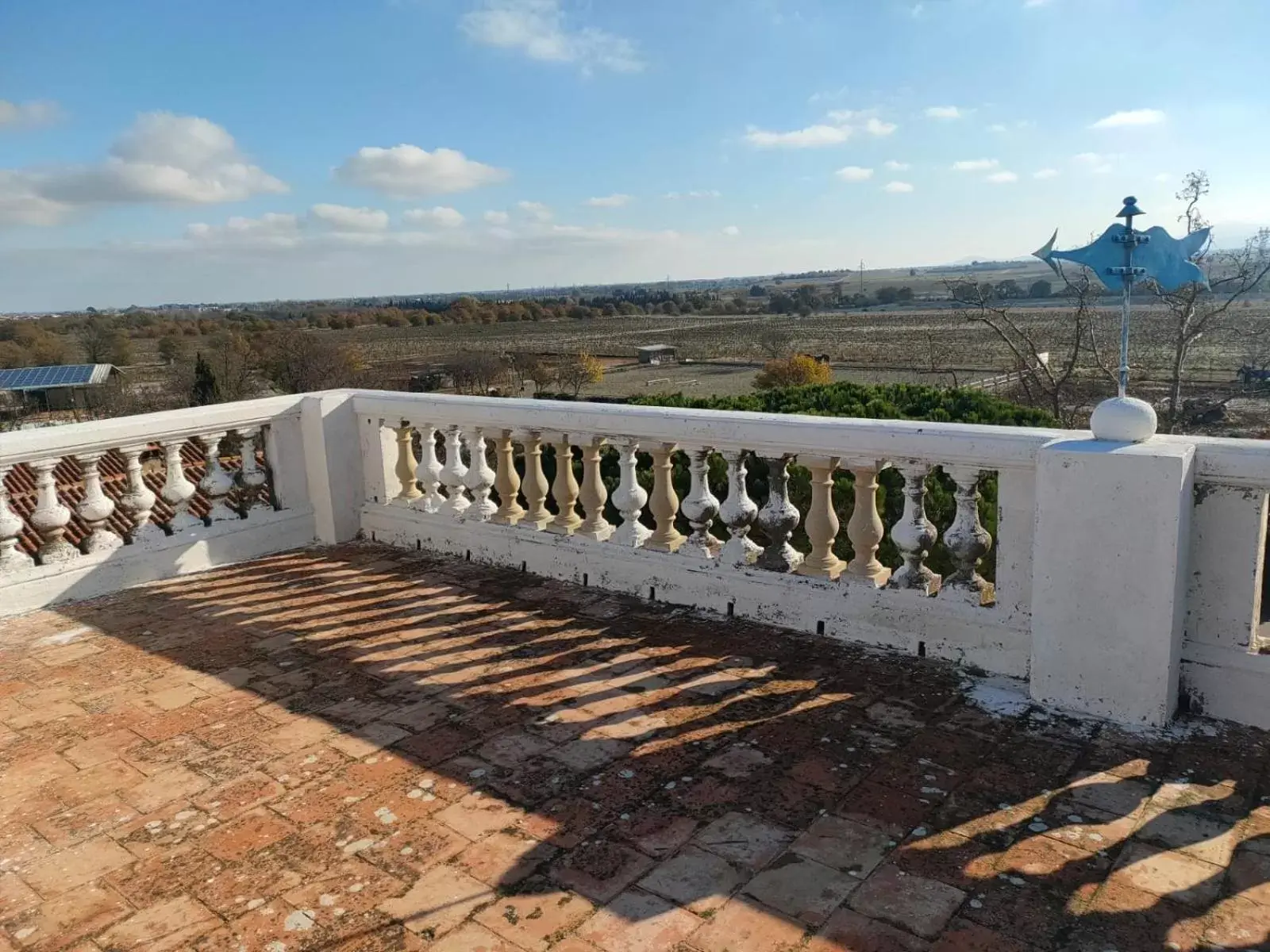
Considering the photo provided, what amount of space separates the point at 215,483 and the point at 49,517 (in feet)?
2.90

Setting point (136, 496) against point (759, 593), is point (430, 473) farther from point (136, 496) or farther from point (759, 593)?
point (759, 593)

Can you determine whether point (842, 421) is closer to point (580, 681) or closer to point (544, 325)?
point (580, 681)

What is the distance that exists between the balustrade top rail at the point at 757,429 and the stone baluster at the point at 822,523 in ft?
Answer: 0.26

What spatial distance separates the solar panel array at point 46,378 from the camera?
43.3 meters

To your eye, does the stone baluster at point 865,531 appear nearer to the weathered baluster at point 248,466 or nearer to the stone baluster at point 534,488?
the stone baluster at point 534,488

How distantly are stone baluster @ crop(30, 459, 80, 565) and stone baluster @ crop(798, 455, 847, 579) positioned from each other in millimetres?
3838

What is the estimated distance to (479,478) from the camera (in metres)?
5.30

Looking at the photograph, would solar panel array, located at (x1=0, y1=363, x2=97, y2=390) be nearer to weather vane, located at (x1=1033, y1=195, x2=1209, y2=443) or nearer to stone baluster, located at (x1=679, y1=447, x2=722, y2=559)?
stone baluster, located at (x1=679, y1=447, x2=722, y2=559)

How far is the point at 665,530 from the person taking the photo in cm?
466

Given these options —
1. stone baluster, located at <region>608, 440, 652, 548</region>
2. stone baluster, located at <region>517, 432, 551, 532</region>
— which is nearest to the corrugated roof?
stone baluster, located at <region>517, 432, 551, 532</region>

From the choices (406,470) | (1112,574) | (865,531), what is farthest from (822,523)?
(406,470)

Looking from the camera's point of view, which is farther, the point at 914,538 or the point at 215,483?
the point at 215,483

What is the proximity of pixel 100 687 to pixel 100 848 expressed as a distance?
1.36m

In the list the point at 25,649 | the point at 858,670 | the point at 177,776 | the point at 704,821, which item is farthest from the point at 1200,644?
the point at 25,649
